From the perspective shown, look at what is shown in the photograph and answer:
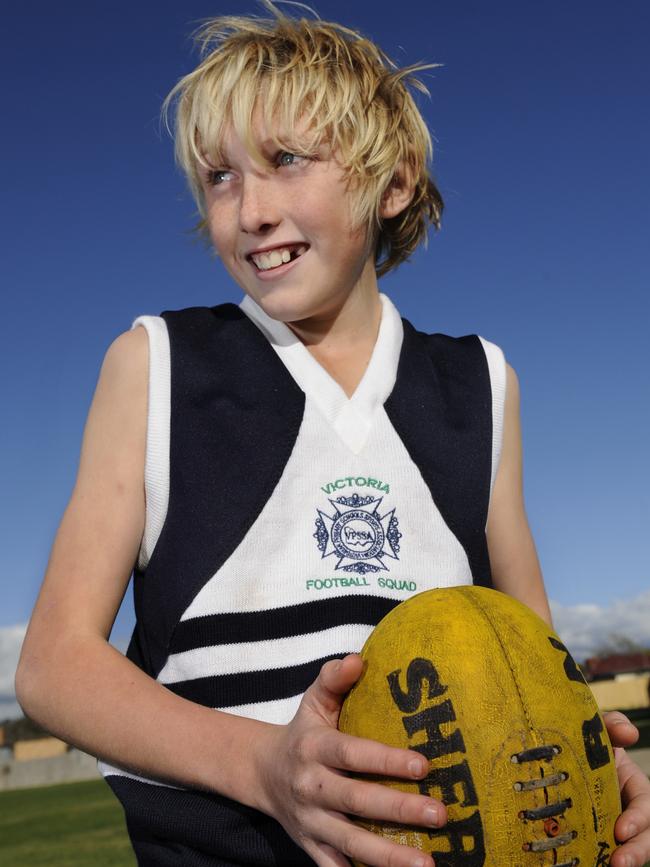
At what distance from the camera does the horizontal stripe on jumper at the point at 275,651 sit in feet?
6.73

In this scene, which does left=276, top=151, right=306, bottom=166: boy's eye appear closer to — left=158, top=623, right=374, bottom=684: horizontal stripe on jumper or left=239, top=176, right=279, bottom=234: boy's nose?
left=239, top=176, right=279, bottom=234: boy's nose

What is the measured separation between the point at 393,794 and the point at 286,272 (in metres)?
1.31

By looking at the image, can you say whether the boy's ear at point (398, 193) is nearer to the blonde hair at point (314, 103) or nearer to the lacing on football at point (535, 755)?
the blonde hair at point (314, 103)

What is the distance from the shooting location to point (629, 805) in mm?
1752

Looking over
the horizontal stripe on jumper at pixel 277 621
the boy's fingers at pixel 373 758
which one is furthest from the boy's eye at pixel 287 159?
the boy's fingers at pixel 373 758

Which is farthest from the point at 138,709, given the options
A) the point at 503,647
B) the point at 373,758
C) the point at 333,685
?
the point at 503,647

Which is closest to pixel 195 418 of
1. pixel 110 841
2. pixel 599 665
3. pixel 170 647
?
pixel 170 647

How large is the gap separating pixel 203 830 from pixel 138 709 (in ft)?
1.20

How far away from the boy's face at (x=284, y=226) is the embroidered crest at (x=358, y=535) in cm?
52

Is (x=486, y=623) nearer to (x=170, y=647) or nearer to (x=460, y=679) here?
(x=460, y=679)

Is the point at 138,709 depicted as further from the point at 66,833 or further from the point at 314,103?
the point at 66,833

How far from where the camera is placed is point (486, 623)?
1.65 meters

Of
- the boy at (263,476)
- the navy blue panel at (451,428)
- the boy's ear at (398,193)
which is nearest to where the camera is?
the boy at (263,476)

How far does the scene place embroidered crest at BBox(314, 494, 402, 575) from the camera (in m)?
2.15
